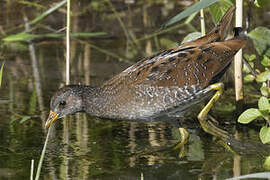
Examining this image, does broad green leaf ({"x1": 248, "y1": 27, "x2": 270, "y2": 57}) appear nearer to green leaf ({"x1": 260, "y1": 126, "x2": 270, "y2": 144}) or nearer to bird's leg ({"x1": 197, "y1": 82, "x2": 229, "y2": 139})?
bird's leg ({"x1": 197, "y1": 82, "x2": 229, "y2": 139})

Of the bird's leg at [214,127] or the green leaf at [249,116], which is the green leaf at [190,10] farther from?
the bird's leg at [214,127]

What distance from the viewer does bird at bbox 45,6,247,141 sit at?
17.6 feet

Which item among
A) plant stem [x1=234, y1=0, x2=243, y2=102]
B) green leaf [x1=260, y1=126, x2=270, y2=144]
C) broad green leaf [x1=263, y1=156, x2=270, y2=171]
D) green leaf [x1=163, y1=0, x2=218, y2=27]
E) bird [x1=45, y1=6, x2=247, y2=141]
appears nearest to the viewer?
green leaf [x1=163, y1=0, x2=218, y2=27]

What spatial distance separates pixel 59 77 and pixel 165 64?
2772 millimetres

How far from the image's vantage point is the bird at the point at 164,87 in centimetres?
536

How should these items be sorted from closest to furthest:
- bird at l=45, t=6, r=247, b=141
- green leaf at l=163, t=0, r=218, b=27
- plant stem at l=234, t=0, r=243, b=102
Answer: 1. green leaf at l=163, t=0, r=218, b=27
2. bird at l=45, t=6, r=247, b=141
3. plant stem at l=234, t=0, r=243, b=102

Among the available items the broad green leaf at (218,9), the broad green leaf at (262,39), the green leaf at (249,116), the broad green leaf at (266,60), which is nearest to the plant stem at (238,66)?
the broad green leaf at (218,9)

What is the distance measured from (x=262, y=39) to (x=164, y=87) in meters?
1.00

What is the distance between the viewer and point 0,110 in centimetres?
664

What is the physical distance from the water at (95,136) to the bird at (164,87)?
274 millimetres

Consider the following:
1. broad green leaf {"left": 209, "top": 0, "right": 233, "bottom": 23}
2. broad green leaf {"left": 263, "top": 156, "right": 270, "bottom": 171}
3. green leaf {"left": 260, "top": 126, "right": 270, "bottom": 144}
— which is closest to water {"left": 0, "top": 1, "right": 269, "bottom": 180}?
broad green leaf {"left": 263, "top": 156, "right": 270, "bottom": 171}

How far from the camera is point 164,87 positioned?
5383 mm

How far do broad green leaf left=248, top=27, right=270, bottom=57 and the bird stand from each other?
10cm

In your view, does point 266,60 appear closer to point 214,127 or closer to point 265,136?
point 214,127
